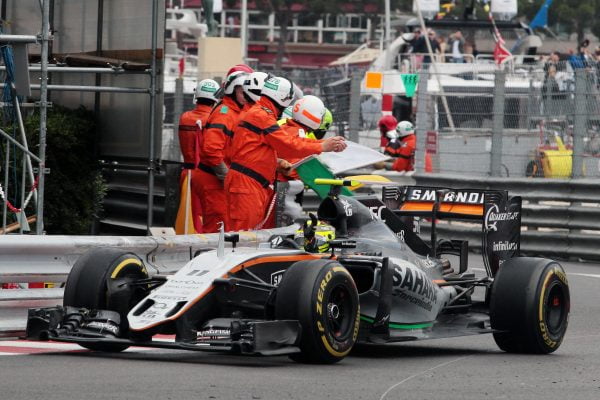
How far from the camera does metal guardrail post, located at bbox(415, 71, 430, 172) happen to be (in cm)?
2031

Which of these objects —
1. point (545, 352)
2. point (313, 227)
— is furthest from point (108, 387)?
point (545, 352)

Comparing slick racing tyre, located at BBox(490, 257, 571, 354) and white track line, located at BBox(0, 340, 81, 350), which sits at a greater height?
slick racing tyre, located at BBox(490, 257, 571, 354)

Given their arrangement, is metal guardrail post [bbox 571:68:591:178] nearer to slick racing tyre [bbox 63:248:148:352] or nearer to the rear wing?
the rear wing

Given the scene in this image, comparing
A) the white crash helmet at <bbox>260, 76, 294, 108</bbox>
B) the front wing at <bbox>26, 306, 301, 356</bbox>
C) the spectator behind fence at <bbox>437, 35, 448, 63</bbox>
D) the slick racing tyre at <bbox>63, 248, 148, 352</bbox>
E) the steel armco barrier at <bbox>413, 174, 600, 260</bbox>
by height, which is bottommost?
the steel armco barrier at <bbox>413, 174, 600, 260</bbox>

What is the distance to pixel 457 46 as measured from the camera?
118 ft

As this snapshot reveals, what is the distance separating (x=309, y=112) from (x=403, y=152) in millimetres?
9587

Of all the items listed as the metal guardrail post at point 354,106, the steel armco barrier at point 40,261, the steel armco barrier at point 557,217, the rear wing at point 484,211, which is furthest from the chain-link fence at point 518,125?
the steel armco barrier at point 40,261

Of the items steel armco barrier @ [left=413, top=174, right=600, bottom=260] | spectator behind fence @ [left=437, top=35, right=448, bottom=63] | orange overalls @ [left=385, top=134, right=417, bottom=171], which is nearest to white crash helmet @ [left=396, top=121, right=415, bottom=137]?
orange overalls @ [left=385, top=134, right=417, bottom=171]

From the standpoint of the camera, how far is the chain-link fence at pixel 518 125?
18578mm

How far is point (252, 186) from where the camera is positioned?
12.6 m

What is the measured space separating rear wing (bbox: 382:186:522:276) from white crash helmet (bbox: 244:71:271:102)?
7.66ft

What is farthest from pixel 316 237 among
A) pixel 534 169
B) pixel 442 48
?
pixel 442 48

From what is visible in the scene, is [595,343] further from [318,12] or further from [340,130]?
[318,12]

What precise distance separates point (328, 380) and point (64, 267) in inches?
119
